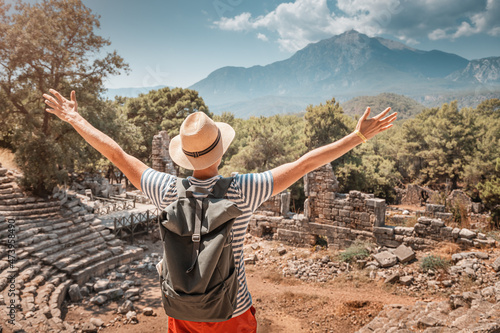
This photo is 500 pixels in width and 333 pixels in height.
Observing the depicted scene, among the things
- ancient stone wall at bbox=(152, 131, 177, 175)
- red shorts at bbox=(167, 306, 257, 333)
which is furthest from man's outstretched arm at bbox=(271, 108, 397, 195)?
ancient stone wall at bbox=(152, 131, 177, 175)

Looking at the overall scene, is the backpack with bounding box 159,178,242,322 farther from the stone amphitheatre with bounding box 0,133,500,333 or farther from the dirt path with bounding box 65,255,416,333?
the dirt path with bounding box 65,255,416,333

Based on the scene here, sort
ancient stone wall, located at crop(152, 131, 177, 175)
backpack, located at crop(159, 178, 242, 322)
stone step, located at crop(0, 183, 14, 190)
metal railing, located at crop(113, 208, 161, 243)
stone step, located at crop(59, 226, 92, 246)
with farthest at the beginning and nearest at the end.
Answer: ancient stone wall, located at crop(152, 131, 177, 175)
metal railing, located at crop(113, 208, 161, 243)
stone step, located at crop(0, 183, 14, 190)
stone step, located at crop(59, 226, 92, 246)
backpack, located at crop(159, 178, 242, 322)

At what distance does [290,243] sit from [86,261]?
7247mm

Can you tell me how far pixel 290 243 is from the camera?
38.5 feet

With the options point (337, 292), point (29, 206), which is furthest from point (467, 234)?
point (29, 206)

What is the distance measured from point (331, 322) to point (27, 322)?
6.33 meters

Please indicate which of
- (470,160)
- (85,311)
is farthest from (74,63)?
(470,160)

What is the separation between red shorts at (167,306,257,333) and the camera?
1.55 metres

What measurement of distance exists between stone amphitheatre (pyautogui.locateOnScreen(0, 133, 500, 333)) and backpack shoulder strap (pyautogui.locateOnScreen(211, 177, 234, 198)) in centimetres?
433

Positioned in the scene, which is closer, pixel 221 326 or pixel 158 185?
pixel 221 326

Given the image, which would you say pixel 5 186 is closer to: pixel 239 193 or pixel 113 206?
pixel 113 206

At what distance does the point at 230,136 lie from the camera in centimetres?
196

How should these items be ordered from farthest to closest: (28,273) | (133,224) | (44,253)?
(133,224) → (44,253) → (28,273)

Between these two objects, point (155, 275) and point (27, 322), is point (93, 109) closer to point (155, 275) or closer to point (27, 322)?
point (155, 275)
